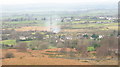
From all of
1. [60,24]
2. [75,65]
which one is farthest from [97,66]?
Result: [60,24]

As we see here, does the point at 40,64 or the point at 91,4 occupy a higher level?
the point at 91,4

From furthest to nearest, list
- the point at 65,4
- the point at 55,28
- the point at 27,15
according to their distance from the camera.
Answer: the point at 65,4, the point at 27,15, the point at 55,28

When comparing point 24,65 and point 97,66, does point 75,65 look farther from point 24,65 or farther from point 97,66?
point 24,65

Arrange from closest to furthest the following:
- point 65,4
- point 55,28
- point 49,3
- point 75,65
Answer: point 75,65, point 55,28, point 49,3, point 65,4

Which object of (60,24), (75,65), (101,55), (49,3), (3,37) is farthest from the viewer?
(49,3)

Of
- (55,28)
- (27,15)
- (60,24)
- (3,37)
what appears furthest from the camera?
(27,15)

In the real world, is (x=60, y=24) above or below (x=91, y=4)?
below

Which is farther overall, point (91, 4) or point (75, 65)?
point (91, 4)

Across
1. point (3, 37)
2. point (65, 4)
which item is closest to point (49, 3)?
point (65, 4)

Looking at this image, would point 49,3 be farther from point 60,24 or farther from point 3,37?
point 3,37
